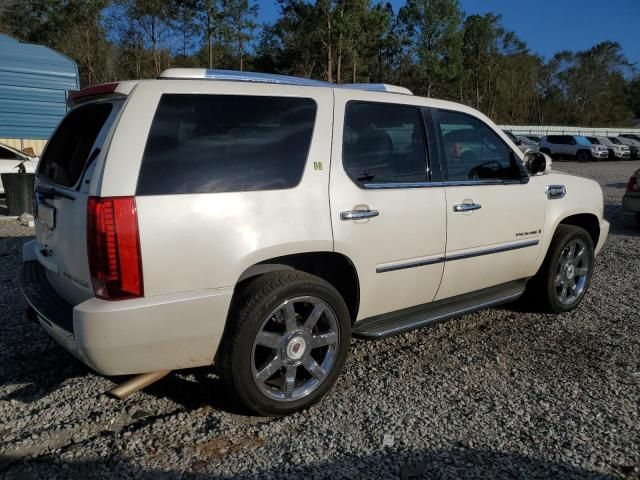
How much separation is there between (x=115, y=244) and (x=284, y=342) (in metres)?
1.08

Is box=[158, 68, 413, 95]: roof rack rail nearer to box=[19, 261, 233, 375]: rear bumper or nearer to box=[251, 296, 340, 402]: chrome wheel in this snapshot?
box=[19, 261, 233, 375]: rear bumper

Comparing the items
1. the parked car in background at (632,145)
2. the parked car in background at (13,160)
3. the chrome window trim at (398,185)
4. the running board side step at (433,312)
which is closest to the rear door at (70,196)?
the chrome window trim at (398,185)

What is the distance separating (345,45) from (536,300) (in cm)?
3125

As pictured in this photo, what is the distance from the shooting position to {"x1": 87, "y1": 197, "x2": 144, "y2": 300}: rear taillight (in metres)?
2.57

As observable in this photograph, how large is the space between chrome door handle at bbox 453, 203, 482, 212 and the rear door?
2.25 meters

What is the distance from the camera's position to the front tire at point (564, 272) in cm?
474

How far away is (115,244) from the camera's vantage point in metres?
2.58

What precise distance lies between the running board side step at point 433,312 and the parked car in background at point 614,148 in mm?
32997

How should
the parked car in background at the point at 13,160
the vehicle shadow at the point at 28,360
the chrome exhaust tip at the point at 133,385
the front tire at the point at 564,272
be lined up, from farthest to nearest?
the parked car in background at the point at 13,160 < the front tire at the point at 564,272 < the vehicle shadow at the point at 28,360 < the chrome exhaust tip at the point at 133,385

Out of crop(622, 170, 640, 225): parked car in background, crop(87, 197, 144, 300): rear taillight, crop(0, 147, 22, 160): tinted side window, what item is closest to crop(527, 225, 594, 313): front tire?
crop(87, 197, 144, 300): rear taillight

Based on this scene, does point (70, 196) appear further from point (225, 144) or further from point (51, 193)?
point (225, 144)

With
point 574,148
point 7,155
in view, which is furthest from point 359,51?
point 7,155

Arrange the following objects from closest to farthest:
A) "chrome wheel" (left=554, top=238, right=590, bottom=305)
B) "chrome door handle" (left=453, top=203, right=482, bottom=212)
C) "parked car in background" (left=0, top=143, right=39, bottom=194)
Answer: "chrome door handle" (left=453, top=203, right=482, bottom=212) → "chrome wheel" (left=554, top=238, right=590, bottom=305) → "parked car in background" (left=0, top=143, right=39, bottom=194)

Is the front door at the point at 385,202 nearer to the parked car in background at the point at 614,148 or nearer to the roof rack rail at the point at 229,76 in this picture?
the roof rack rail at the point at 229,76
